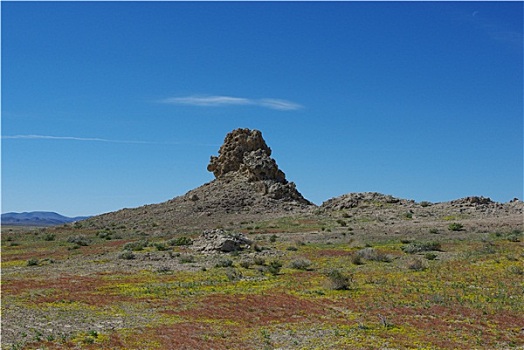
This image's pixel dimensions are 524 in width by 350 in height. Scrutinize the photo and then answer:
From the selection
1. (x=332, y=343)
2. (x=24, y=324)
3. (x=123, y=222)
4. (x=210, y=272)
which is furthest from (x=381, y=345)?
(x=123, y=222)

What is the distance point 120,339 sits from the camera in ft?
48.4

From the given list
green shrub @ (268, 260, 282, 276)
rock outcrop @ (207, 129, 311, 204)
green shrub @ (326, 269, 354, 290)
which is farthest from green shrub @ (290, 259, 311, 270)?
rock outcrop @ (207, 129, 311, 204)

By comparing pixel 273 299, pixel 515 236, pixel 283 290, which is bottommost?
pixel 273 299

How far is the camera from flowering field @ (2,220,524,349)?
14.9 meters

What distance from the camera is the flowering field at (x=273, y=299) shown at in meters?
14.9

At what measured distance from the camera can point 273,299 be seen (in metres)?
20.9

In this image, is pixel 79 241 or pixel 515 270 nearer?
pixel 515 270

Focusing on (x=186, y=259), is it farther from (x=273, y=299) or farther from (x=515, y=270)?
(x=515, y=270)

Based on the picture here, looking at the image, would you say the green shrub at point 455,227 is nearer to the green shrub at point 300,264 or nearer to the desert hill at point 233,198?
the green shrub at point 300,264

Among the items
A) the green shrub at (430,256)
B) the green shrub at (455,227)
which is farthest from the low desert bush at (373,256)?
the green shrub at (455,227)

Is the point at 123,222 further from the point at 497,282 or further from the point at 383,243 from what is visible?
the point at 497,282

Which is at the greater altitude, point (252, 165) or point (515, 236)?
point (252, 165)

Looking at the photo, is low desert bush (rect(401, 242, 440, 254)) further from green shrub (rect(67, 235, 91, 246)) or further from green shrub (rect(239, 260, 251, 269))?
green shrub (rect(67, 235, 91, 246))

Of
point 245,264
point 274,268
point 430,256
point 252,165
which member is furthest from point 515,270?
point 252,165
